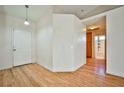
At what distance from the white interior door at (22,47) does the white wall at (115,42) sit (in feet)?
14.0

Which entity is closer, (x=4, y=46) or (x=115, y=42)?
(x=115, y=42)

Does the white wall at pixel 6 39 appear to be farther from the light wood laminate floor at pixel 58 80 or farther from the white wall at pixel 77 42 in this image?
the white wall at pixel 77 42

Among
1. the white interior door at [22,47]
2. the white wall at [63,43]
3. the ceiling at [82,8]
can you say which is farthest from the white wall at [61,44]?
the white interior door at [22,47]

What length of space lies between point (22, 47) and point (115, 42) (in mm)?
4537

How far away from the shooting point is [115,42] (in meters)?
3.46

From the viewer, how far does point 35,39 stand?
6094 mm

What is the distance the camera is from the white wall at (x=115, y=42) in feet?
10.8

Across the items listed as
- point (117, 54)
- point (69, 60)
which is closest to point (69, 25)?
point (69, 60)

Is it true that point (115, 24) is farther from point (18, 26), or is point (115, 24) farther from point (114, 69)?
point (18, 26)

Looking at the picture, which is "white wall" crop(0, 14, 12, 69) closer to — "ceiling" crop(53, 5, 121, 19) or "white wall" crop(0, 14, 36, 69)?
"white wall" crop(0, 14, 36, 69)

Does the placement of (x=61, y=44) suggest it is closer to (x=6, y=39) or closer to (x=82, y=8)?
(x=82, y=8)

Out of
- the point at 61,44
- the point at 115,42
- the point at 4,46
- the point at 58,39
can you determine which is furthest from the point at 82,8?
the point at 4,46

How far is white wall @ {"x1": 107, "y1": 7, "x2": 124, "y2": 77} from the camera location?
329 cm
